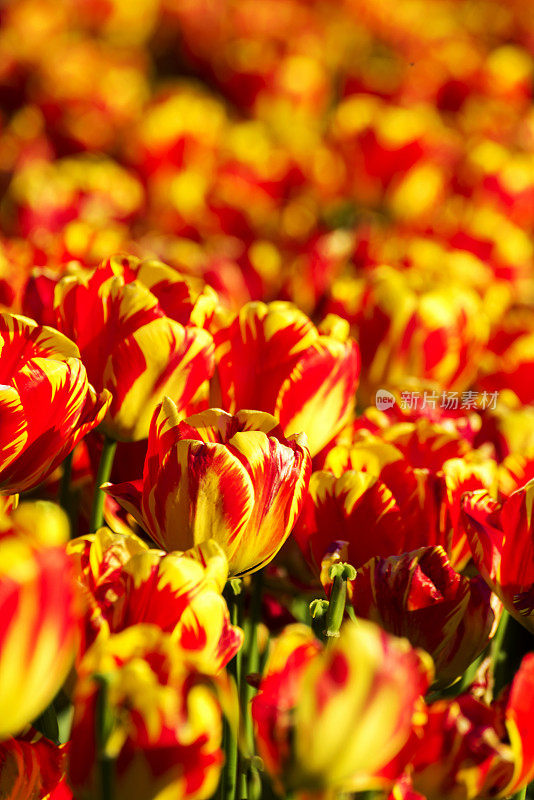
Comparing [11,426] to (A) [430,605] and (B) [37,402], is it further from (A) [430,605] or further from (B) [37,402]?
(A) [430,605]

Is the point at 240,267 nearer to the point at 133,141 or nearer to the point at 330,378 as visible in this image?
the point at 330,378

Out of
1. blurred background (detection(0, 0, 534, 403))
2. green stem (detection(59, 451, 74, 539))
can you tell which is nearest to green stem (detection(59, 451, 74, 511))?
green stem (detection(59, 451, 74, 539))

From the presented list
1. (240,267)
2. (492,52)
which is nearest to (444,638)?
(240,267)

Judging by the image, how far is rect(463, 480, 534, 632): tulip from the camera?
502 millimetres

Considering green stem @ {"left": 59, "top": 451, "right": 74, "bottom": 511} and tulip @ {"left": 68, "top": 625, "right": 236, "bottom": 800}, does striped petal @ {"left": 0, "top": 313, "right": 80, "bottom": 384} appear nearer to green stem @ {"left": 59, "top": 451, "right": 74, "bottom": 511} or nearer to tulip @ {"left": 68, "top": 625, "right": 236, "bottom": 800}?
green stem @ {"left": 59, "top": 451, "right": 74, "bottom": 511}

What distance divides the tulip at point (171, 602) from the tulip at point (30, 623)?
0.23 ft

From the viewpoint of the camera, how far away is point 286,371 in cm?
61

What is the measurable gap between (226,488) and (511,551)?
0.48 feet

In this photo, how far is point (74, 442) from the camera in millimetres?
543

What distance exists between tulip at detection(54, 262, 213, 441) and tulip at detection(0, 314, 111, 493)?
4 centimetres

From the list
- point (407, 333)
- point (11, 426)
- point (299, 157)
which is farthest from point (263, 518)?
point (299, 157)

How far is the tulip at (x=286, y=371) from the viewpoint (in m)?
0.61

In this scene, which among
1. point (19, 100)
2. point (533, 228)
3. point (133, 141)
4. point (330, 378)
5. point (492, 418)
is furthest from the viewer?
point (19, 100)

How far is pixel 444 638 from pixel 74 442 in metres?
0.22
